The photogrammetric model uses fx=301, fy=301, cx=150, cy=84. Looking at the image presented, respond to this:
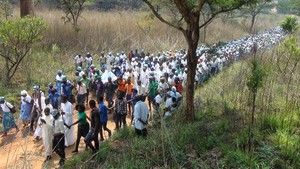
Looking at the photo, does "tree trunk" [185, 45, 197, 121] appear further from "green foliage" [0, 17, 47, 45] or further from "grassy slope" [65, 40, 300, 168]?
"green foliage" [0, 17, 47, 45]

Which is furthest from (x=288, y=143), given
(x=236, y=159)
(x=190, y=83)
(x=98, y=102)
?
(x=98, y=102)

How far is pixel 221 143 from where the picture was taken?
4.91m

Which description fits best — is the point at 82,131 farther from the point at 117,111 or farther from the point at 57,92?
the point at 57,92

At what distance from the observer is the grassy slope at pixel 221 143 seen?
14.4ft

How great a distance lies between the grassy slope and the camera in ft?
14.4

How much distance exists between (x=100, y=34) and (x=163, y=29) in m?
5.31

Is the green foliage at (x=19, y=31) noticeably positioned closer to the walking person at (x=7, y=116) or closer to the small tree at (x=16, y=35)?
the small tree at (x=16, y=35)

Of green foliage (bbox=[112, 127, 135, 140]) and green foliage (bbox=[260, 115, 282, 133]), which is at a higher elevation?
green foliage (bbox=[260, 115, 282, 133])

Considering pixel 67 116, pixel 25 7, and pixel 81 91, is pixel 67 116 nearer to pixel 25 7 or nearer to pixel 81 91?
pixel 81 91

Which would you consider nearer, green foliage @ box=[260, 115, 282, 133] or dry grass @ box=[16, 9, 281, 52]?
green foliage @ box=[260, 115, 282, 133]

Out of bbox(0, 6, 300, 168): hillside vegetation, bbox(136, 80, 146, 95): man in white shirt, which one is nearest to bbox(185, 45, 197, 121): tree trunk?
bbox(0, 6, 300, 168): hillside vegetation

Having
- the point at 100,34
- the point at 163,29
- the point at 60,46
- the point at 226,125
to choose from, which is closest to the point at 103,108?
the point at 226,125

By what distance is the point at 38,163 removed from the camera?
6051mm

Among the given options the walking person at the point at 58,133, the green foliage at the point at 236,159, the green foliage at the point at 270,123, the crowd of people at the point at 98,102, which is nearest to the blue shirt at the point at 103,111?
the crowd of people at the point at 98,102
